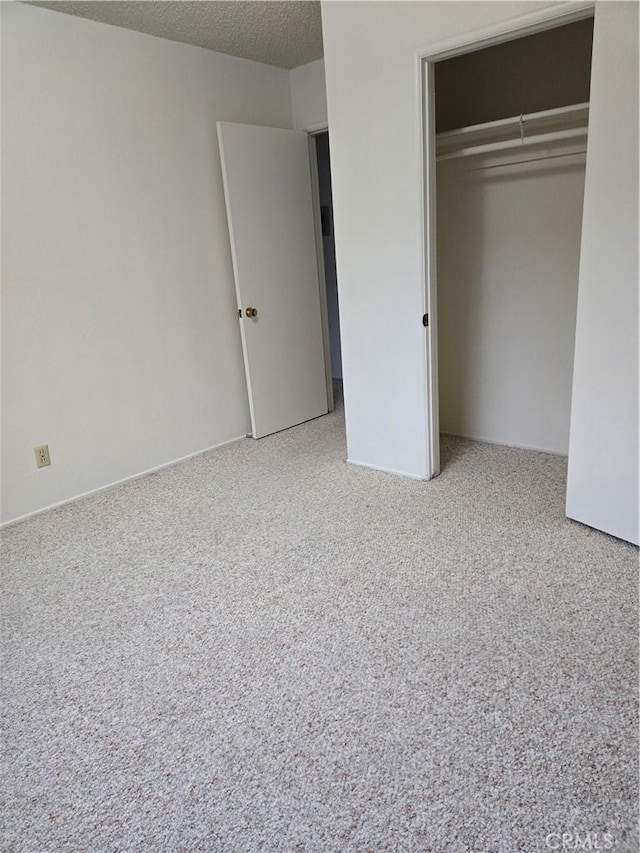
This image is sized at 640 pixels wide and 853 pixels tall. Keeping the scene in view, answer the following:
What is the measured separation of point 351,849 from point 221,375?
10.0ft

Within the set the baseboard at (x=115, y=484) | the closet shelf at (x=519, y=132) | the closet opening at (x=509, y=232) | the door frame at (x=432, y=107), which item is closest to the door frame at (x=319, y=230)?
the baseboard at (x=115, y=484)

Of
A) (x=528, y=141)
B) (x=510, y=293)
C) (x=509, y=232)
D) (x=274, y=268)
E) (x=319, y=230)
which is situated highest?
(x=528, y=141)

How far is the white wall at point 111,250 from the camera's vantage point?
2.90 meters

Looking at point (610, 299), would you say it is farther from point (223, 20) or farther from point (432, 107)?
point (223, 20)

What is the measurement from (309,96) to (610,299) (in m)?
2.80

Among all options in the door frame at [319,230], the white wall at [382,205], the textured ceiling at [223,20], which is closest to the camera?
the white wall at [382,205]

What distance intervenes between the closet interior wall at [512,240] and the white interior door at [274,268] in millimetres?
1027

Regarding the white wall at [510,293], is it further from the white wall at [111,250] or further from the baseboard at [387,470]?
the white wall at [111,250]

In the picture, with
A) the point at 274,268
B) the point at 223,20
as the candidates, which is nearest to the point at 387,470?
the point at 274,268

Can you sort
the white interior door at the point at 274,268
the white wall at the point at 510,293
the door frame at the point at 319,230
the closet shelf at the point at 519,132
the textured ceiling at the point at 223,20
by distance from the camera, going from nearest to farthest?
the closet shelf at the point at 519,132 → the textured ceiling at the point at 223,20 → the white wall at the point at 510,293 → the white interior door at the point at 274,268 → the door frame at the point at 319,230

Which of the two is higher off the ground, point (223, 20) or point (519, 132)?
point (223, 20)

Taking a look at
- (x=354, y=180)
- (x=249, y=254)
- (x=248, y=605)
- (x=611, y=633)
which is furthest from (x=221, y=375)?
(x=611, y=633)

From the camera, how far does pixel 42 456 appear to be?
3.13m

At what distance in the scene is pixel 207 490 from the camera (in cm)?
329
